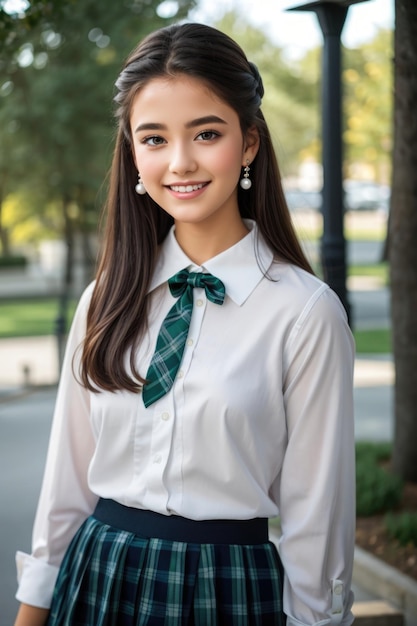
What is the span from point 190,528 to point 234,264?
24.2 inches

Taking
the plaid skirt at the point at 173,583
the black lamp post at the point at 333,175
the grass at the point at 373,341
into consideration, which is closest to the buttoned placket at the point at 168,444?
the plaid skirt at the point at 173,583

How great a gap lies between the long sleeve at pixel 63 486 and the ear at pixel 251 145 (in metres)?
0.52

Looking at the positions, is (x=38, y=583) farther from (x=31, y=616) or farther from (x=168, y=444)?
(x=168, y=444)

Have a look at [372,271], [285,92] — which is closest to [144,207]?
[372,271]

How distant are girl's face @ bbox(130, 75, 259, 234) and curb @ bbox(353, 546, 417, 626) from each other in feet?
9.40

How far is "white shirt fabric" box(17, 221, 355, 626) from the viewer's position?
216 cm

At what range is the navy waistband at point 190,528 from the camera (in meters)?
2.21

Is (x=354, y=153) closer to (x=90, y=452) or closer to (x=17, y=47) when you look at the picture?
(x=17, y=47)

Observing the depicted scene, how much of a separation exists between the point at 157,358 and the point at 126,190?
17.9 inches

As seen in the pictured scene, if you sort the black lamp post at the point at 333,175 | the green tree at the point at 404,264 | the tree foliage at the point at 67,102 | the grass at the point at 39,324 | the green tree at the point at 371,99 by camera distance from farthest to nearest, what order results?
the green tree at the point at 371,99 → the grass at the point at 39,324 → the tree foliage at the point at 67,102 → the green tree at the point at 404,264 → the black lamp post at the point at 333,175

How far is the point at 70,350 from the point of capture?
2.44 metres

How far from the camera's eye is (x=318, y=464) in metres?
2.18

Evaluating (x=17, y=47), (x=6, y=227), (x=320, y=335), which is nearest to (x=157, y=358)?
(x=320, y=335)

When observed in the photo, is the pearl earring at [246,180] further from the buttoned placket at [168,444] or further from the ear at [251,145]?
the buttoned placket at [168,444]
